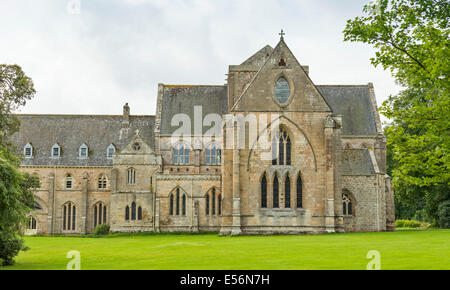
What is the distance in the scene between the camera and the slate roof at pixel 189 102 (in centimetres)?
6912

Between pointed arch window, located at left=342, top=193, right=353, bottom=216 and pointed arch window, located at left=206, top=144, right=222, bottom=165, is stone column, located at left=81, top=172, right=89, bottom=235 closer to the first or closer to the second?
pointed arch window, located at left=206, top=144, right=222, bottom=165

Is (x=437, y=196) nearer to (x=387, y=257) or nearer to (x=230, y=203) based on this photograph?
(x=230, y=203)

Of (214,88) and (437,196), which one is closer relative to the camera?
(437,196)

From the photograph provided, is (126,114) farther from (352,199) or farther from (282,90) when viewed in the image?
(352,199)

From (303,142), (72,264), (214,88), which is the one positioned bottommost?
(72,264)

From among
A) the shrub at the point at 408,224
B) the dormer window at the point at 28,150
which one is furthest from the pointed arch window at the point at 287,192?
the dormer window at the point at 28,150

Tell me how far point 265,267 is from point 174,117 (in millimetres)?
47790

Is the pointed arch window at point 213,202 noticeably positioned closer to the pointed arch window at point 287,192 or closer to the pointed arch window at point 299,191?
the pointed arch window at point 287,192

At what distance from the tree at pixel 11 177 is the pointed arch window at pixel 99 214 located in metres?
31.3

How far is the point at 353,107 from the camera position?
68875 mm

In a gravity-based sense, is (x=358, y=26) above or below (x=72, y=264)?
above
